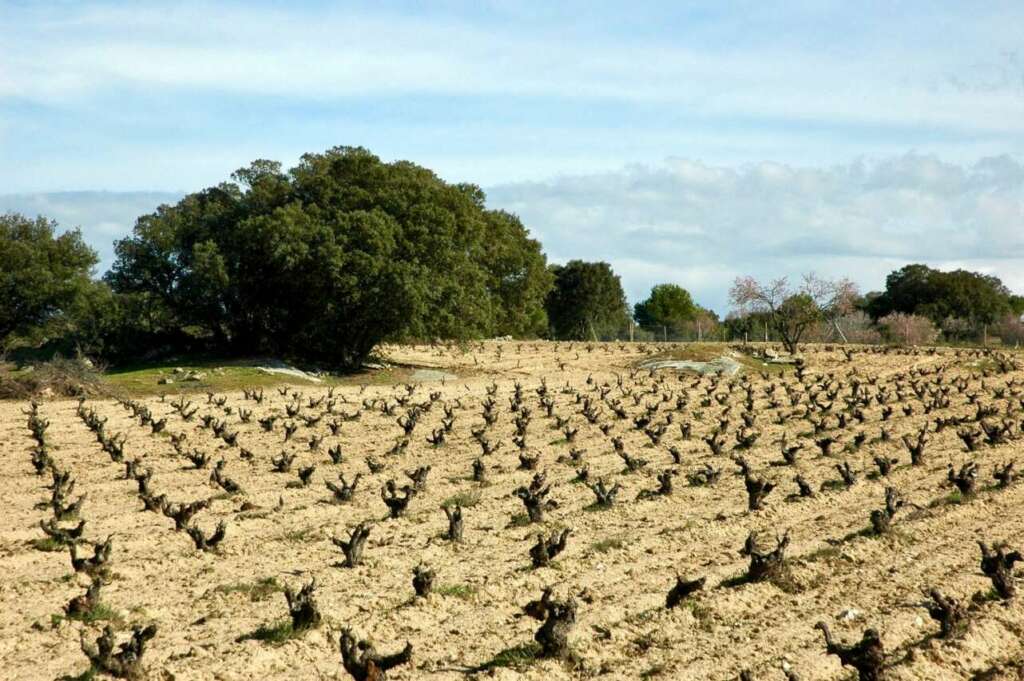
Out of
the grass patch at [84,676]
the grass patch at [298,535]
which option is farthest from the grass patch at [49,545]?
the grass patch at [84,676]

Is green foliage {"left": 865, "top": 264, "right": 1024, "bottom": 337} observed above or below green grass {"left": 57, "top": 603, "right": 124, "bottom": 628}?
above

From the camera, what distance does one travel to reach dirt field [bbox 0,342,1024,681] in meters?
9.88

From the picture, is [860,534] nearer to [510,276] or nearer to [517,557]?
[517,557]

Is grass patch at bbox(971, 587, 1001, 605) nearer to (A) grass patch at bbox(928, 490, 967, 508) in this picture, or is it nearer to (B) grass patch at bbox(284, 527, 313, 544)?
(A) grass patch at bbox(928, 490, 967, 508)

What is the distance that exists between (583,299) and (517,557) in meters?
71.1

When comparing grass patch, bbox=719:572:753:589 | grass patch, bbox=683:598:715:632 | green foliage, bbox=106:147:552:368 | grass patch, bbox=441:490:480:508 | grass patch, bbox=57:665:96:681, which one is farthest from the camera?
green foliage, bbox=106:147:552:368

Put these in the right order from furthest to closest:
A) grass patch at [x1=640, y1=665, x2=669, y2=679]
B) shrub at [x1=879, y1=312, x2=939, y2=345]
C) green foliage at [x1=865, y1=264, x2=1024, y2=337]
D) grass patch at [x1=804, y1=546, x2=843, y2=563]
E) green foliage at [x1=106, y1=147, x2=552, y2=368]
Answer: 1. green foliage at [x1=865, y1=264, x2=1024, y2=337]
2. shrub at [x1=879, y1=312, x2=939, y2=345]
3. green foliage at [x1=106, y1=147, x2=552, y2=368]
4. grass patch at [x1=804, y1=546, x2=843, y2=563]
5. grass patch at [x1=640, y1=665, x2=669, y2=679]

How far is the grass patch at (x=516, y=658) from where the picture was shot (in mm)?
9484

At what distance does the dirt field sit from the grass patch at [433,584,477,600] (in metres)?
0.03

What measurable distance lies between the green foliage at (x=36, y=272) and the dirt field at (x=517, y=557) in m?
19.4

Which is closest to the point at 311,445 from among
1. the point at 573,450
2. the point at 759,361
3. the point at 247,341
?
the point at 573,450

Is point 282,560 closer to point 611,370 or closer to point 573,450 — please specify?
point 573,450

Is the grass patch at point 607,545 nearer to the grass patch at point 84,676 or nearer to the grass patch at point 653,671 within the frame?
the grass patch at point 653,671

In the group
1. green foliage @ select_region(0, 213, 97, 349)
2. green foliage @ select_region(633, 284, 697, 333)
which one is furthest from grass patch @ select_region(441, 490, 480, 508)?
green foliage @ select_region(633, 284, 697, 333)
